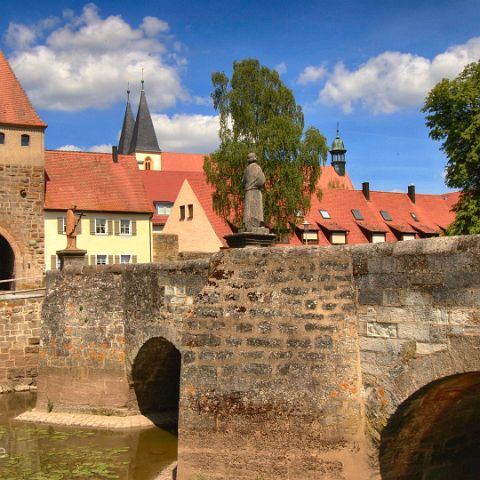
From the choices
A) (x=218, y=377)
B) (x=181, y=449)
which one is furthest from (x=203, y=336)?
(x=181, y=449)

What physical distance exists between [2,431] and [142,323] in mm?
4073

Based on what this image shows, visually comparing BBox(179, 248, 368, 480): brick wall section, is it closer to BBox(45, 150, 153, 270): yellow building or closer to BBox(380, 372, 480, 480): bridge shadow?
BBox(380, 372, 480, 480): bridge shadow

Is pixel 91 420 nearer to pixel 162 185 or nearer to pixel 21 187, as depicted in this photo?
pixel 21 187

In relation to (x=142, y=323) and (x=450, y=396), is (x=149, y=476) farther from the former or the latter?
(x=450, y=396)

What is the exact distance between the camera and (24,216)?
96.4 ft

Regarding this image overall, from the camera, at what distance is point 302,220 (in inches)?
1323

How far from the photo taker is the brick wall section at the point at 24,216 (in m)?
28.8

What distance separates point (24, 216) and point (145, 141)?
43.1m

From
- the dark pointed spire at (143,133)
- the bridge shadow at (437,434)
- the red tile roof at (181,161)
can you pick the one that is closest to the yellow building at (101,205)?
the bridge shadow at (437,434)

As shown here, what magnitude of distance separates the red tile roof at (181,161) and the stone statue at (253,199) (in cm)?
5753

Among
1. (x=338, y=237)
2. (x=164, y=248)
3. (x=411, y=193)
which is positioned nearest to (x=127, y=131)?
(x=411, y=193)

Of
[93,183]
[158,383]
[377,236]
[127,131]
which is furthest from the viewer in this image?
[127,131]

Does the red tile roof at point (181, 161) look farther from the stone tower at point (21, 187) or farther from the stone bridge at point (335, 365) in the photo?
the stone bridge at point (335, 365)

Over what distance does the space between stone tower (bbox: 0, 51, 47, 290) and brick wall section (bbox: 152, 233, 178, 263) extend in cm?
508
